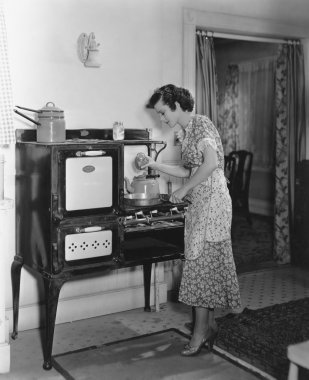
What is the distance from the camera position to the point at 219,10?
15.5 feet

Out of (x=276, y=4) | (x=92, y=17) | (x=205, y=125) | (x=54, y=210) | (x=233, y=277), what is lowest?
(x=233, y=277)

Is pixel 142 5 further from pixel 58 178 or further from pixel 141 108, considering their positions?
pixel 58 178

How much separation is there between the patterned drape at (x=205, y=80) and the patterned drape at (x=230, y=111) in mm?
3513

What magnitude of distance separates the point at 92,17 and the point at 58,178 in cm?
133

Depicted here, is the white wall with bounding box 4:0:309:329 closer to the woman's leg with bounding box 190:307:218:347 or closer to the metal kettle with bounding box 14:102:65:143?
the metal kettle with bounding box 14:102:65:143

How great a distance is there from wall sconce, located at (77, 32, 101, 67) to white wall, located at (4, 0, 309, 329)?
38 mm

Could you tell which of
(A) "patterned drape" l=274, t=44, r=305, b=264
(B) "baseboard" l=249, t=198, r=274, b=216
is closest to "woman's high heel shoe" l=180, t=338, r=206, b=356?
(A) "patterned drape" l=274, t=44, r=305, b=264

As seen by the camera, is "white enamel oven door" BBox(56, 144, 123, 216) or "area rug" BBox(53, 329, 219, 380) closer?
"area rug" BBox(53, 329, 219, 380)

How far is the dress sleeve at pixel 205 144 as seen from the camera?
3320 millimetres

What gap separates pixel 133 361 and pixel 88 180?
1.10 m

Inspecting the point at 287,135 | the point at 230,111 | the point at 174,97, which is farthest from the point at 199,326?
the point at 230,111

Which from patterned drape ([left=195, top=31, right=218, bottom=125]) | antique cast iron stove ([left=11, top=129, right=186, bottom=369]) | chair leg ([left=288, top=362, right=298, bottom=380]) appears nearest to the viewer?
chair leg ([left=288, top=362, right=298, bottom=380])

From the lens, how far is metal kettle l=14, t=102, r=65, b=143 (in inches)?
138

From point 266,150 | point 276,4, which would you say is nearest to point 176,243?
point 276,4
